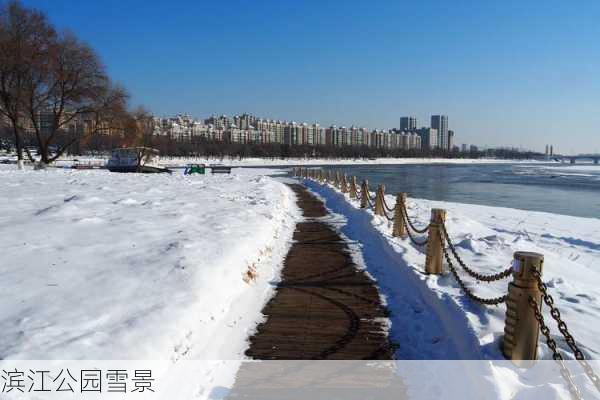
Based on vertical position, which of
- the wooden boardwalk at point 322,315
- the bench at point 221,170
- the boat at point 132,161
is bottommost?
the wooden boardwalk at point 322,315

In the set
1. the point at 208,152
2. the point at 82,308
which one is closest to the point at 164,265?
the point at 82,308

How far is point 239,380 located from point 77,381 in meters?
1.32

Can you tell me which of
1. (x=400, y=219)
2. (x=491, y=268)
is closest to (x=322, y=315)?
(x=491, y=268)

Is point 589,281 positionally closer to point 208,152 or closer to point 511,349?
point 511,349

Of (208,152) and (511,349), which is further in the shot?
(208,152)

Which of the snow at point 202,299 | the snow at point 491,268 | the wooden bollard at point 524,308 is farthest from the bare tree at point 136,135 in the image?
the wooden bollard at point 524,308

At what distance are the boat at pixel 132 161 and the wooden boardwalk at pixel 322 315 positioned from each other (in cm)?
3445

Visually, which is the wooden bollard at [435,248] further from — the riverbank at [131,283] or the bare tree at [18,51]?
the bare tree at [18,51]

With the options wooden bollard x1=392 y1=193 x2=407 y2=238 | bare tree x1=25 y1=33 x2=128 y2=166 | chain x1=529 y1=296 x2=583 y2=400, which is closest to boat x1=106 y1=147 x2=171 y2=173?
bare tree x1=25 y1=33 x2=128 y2=166

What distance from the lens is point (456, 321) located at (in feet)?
14.8

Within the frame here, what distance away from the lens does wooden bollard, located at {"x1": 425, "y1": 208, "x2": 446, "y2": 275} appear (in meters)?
6.31

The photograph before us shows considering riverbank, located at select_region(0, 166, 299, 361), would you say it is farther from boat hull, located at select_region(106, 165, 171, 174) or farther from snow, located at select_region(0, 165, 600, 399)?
boat hull, located at select_region(106, 165, 171, 174)

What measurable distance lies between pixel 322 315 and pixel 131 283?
2.35 m

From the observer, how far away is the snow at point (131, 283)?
367cm
